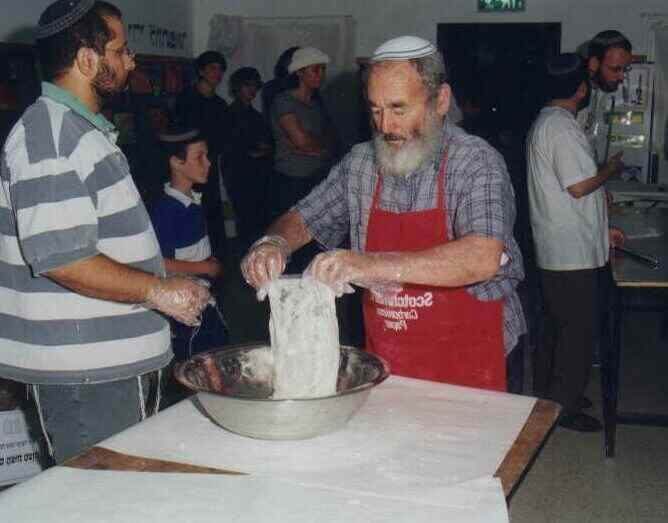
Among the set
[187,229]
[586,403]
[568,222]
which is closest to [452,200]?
[187,229]

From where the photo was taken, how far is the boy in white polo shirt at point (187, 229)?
3.45 metres

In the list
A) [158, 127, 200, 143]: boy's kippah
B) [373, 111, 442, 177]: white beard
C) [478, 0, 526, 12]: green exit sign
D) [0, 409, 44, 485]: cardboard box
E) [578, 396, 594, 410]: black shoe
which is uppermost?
[478, 0, 526, 12]: green exit sign

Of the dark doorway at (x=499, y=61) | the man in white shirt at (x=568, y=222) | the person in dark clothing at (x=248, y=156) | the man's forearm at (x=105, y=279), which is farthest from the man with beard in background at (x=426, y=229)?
the dark doorway at (x=499, y=61)

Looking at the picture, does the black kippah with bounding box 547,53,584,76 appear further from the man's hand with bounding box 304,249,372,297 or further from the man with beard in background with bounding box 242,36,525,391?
the man's hand with bounding box 304,249,372,297

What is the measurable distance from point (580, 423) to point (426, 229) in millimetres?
2222

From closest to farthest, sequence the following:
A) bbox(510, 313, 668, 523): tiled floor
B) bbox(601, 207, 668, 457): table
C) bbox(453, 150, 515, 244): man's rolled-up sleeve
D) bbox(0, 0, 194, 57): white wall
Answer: bbox(453, 150, 515, 244): man's rolled-up sleeve
bbox(510, 313, 668, 523): tiled floor
bbox(601, 207, 668, 457): table
bbox(0, 0, 194, 57): white wall

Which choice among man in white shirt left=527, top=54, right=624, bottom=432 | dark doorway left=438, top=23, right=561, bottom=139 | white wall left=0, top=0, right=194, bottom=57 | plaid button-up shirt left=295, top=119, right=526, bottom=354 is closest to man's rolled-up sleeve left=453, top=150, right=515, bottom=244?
plaid button-up shirt left=295, top=119, right=526, bottom=354

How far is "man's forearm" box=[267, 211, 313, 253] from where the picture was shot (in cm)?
238

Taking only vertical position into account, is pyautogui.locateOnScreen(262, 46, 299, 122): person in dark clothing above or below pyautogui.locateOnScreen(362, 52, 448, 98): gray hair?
below

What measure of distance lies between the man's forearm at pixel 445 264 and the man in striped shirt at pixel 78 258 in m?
0.42

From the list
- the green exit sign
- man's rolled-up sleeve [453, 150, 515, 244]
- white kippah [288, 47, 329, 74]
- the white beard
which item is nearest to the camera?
man's rolled-up sleeve [453, 150, 515, 244]

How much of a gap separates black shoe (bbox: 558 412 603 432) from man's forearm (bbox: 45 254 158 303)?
268 cm

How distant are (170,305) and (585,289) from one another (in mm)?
2470

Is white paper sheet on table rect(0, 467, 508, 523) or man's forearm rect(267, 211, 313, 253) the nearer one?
white paper sheet on table rect(0, 467, 508, 523)
